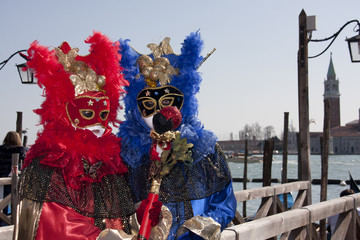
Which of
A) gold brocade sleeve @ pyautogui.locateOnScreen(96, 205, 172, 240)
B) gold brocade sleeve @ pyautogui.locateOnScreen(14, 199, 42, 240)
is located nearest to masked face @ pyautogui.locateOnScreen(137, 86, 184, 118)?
gold brocade sleeve @ pyautogui.locateOnScreen(96, 205, 172, 240)

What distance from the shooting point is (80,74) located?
251 centimetres

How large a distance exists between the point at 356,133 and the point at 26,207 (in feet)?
348

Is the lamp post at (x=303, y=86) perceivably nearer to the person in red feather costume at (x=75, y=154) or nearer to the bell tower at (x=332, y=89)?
the person in red feather costume at (x=75, y=154)

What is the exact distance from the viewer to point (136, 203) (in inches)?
104

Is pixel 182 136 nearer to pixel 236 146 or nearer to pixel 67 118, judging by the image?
pixel 67 118

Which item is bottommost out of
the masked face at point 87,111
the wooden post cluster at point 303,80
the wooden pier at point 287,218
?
the wooden pier at point 287,218

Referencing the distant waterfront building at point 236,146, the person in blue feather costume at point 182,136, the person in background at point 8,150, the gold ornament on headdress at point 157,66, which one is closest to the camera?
the person in blue feather costume at point 182,136

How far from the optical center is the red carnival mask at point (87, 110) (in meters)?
2.44

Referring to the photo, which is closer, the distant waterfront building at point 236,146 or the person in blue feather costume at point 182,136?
the person in blue feather costume at point 182,136

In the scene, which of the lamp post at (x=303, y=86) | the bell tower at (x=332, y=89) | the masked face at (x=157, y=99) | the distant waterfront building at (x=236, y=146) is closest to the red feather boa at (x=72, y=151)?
the masked face at (x=157, y=99)

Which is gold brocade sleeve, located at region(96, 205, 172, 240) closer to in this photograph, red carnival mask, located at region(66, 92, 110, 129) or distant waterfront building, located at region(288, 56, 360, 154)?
red carnival mask, located at region(66, 92, 110, 129)

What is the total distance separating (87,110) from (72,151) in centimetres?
23

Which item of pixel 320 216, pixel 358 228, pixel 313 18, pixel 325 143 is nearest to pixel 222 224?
pixel 320 216

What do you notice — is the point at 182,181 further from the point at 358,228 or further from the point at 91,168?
the point at 358,228
